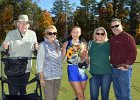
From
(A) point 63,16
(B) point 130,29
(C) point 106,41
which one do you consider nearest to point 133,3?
(B) point 130,29

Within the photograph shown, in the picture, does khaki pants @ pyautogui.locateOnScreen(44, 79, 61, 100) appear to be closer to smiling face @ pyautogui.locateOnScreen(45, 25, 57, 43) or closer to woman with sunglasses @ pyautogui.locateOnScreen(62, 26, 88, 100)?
woman with sunglasses @ pyautogui.locateOnScreen(62, 26, 88, 100)

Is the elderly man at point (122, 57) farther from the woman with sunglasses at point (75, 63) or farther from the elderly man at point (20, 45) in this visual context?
the elderly man at point (20, 45)

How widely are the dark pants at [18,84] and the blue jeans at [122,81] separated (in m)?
1.71

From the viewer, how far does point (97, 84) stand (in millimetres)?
7598

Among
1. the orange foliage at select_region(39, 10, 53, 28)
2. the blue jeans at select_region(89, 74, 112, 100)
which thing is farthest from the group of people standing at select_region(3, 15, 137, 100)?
the orange foliage at select_region(39, 10, 53, 28)

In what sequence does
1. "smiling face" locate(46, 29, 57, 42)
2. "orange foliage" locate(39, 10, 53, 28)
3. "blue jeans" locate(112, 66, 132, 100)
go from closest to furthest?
"smiling face" locate(46, 29, 57, 42)
"blue jeans" locate(112, 66, 132, 100)
"orange foliage" locate(39, 10, 53, 28)

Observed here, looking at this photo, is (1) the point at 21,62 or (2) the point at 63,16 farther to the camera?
(2) the point at 63,16

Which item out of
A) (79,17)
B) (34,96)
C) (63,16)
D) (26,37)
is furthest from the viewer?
(63,16)

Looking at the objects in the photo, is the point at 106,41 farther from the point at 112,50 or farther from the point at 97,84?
the point at 97,84

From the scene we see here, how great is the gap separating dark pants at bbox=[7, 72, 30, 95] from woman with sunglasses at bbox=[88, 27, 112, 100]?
1306 millimetres

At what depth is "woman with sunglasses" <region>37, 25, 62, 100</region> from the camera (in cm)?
711

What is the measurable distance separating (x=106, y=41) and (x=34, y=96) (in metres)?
1.78

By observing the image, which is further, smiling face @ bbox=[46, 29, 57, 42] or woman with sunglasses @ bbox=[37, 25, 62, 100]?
smiling face @ bbox=[46, 29, 57, 42]

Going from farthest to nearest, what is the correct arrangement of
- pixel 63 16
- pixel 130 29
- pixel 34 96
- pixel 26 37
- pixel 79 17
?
pixel 63 16 < pixel 79 17 < pixel 130 29 < pixel 26 37 < pixel 34 96
